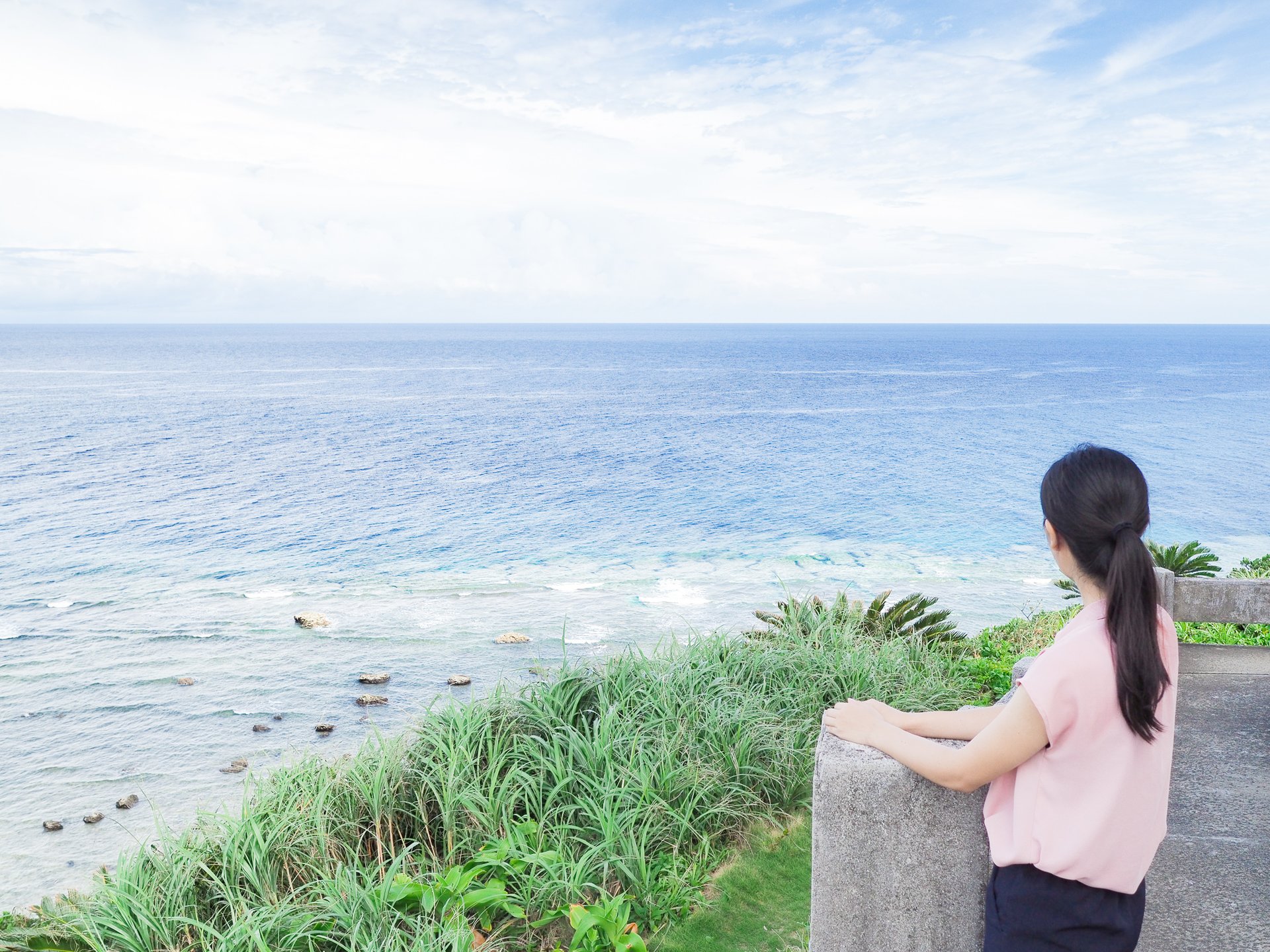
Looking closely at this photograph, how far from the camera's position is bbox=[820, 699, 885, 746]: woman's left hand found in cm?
229

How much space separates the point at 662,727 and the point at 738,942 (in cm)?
143

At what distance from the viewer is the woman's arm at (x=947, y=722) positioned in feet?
7.62

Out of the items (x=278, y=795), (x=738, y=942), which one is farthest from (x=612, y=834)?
(x=278, y=795)

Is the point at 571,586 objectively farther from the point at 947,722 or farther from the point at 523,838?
the point at 947,722

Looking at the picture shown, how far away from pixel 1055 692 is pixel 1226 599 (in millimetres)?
3011

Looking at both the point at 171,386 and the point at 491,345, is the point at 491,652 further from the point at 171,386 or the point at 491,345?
the point at 491,345

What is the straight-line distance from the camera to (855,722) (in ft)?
7.69

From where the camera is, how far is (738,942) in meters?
3.89

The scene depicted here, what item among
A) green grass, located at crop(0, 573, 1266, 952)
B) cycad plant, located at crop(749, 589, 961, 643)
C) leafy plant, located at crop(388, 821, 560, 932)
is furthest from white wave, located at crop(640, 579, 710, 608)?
leafy plant, located at crop(388, 821, 560, 932)

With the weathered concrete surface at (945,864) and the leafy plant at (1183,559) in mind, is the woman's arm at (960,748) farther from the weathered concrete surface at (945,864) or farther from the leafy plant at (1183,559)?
the leafy plant at (1183,559)

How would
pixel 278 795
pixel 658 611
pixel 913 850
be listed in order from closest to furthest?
pixel 913 850
pixel 278 795
pixel 658 611

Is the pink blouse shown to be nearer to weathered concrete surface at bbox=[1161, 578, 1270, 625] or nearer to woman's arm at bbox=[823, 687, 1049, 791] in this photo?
woman's arm at bbox=[823, 687, 1049, 791]

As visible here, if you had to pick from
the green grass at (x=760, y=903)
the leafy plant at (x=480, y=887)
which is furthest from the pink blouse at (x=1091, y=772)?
the leafy plant at (x=480, y=887)

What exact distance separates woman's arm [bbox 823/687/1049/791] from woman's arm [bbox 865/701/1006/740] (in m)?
0.07
